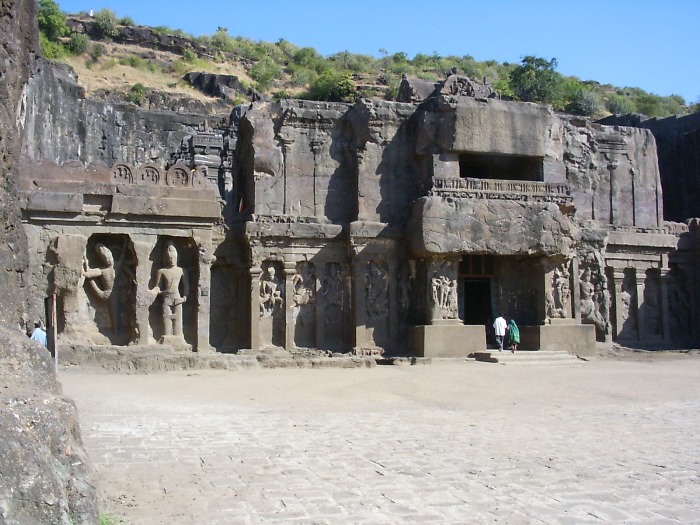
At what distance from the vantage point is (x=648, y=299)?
25828 mm

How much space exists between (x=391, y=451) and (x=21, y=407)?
4630 millimetres

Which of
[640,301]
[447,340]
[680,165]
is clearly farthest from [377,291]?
[680,165]

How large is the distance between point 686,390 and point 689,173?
1944 centimetres

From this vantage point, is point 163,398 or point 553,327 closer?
point 163,398

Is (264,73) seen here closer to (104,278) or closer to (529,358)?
(104,278)

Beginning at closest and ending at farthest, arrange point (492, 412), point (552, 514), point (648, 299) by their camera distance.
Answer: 1. point (552, 514)
2. point (492, 412)
3. point (648, 299)

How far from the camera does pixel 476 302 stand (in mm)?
23938

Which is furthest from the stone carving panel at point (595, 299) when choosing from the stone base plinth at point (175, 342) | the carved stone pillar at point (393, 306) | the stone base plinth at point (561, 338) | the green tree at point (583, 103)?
the green tree at point (583, 103)

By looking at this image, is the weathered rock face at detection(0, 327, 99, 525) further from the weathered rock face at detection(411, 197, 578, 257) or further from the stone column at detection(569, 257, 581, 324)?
the stone column at detection(569, 257, 581, 324)

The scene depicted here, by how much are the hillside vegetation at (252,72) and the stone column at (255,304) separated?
31.2 m

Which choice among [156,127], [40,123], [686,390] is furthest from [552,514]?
[156,127]

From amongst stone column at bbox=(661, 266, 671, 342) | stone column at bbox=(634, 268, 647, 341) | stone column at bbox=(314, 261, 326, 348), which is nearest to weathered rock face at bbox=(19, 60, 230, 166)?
stone column at bbox=(314, 261, 326, 348)

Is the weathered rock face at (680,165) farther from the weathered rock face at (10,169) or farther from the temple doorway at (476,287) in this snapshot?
the weathered rock face at (10,169)

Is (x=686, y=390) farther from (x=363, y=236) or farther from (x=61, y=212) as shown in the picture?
(x=61, y=212)
